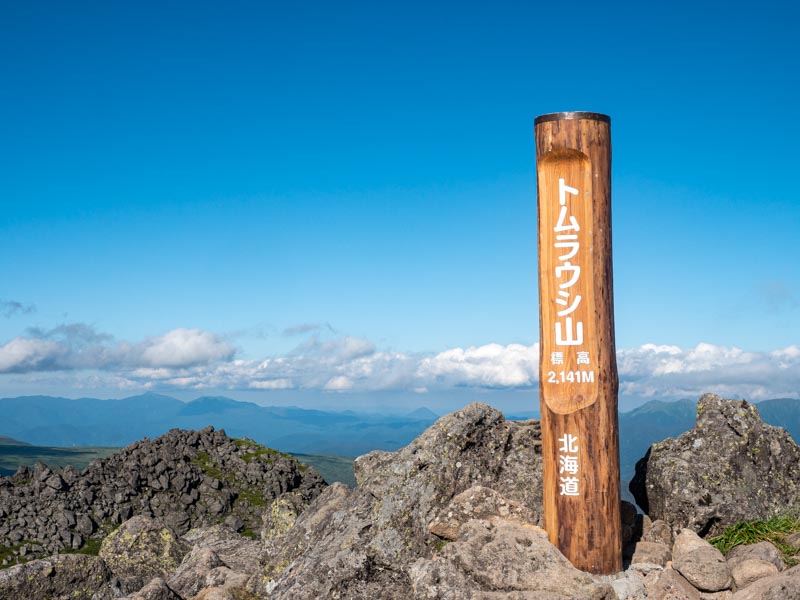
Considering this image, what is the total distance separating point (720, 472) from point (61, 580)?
59.9 feet

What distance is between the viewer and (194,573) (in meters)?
21.8

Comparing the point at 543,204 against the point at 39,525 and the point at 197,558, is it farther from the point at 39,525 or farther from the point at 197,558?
the point at 39,525

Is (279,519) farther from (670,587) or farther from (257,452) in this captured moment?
(257,452)

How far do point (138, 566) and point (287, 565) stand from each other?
7.66m

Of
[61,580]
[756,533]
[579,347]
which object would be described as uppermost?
[579,347]

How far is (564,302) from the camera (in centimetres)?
1591

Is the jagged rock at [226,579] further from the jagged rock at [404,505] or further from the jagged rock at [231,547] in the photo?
the jagged rock at [231,547]

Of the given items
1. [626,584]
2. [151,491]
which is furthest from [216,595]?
[151,491]

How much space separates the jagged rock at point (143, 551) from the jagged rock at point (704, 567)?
1645cm

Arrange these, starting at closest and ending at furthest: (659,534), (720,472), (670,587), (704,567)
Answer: (670,587), (704,567), (659,534), (720,472)

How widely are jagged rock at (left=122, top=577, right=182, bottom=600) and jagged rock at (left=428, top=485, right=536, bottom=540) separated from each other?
318 inches

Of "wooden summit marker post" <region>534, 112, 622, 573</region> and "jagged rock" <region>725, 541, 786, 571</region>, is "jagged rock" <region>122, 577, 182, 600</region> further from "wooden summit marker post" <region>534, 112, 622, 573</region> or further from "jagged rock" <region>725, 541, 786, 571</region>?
"jagged rock" <region>725, 541, 786, 571</region>

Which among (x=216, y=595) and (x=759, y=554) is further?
(x=216, y=595)

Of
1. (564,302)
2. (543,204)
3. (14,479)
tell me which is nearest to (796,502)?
(564,302)
